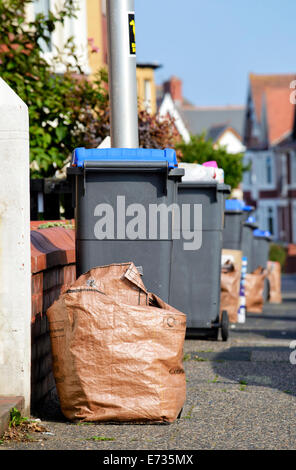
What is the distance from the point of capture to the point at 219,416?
502cm

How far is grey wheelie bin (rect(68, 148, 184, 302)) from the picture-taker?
5.68 meters

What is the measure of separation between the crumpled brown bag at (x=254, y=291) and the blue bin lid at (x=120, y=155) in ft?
25.3

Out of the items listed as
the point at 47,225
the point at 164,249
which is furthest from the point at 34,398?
the point at 47,225

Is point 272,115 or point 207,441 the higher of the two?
point 272,115

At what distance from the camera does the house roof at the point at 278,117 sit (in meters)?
53.6

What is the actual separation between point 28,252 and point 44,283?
71 centimetres

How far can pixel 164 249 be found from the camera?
5.72 m

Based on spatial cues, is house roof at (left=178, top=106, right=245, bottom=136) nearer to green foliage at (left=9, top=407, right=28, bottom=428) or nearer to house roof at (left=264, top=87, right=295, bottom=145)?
house roof at (left=264, top=87, right=295, bottom=145)

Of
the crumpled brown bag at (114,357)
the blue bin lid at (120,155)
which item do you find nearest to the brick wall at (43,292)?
the crumpled brown bag at (114,357)

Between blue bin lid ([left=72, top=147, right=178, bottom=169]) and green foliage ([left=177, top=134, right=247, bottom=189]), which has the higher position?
green foliage ([left=177, top=134, right=247, bottom=189])

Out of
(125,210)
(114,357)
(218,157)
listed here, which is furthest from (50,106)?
(218,157)

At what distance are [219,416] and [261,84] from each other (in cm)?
5565

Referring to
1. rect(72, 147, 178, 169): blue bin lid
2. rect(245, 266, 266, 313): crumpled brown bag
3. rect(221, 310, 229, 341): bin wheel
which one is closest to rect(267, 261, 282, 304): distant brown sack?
rect(245, 266, 266, 313): crumpled brown bag
